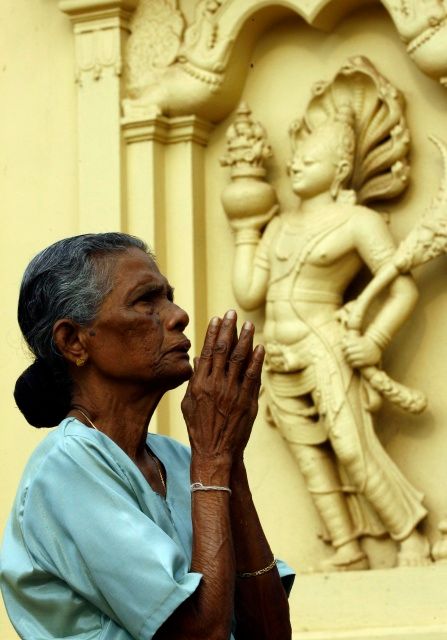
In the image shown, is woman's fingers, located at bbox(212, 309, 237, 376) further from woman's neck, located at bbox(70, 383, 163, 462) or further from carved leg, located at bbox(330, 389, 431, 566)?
carved leg, located at bbox(330, 389, 431, 566)

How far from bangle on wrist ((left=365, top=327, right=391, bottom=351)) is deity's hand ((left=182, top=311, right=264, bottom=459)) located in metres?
2.33

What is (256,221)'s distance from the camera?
17.6ft

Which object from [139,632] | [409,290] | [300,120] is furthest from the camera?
[300,120]

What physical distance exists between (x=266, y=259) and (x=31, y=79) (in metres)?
1.18

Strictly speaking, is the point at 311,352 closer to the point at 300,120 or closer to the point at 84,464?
the point at 300,120

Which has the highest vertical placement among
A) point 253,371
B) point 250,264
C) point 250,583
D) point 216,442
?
point 250,264

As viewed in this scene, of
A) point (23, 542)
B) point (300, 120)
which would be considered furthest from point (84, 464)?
point (300, 120)

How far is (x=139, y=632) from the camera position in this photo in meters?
2.51

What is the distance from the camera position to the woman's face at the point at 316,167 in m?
5.15

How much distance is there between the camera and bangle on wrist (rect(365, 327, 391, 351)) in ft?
16.3

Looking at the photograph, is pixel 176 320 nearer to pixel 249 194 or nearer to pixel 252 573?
pixel 252 573

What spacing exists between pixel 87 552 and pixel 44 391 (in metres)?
0.38

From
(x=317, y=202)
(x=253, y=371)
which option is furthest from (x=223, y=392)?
(x=317, y=202)

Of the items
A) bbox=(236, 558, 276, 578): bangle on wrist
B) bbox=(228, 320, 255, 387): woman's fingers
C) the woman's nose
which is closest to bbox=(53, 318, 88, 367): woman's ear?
the woman's nose
